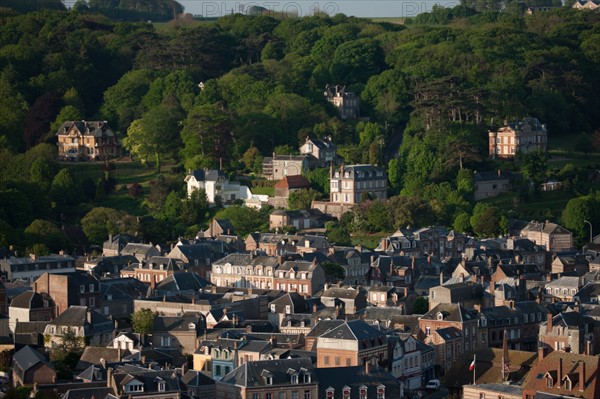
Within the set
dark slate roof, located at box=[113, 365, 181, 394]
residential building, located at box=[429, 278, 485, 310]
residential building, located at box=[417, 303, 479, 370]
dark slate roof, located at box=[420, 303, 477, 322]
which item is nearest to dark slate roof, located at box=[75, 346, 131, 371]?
dark slate roof, located at box=[113, 365, 181, 394]

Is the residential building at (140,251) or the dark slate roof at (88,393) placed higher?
the residential building at (140,251)

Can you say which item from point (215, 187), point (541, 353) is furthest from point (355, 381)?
point (215, 187)

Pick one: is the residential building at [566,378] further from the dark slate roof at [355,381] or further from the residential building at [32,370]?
the residential building at [32,370]

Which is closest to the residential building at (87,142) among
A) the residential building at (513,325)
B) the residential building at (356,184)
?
the residential building at (356,184)

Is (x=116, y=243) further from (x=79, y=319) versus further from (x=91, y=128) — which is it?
(x=91, y=128)

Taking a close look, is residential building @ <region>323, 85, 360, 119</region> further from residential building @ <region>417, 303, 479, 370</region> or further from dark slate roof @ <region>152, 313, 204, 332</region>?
dark slate roof @ <region>152, 313, 204, 332</region>

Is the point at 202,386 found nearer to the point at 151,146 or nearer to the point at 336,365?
the point at 336,365

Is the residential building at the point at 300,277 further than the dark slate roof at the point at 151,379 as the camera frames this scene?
Yes
